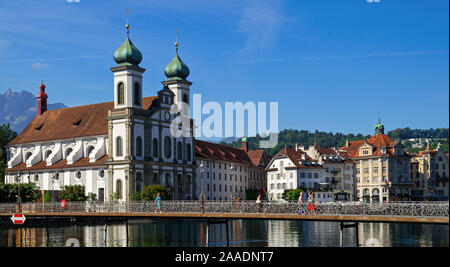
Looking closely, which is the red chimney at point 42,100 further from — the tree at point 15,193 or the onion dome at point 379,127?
the onion dome at point 379,127

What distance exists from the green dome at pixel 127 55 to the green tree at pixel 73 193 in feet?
60.1

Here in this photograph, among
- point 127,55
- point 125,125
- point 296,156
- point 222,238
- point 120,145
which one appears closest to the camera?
point 222,238

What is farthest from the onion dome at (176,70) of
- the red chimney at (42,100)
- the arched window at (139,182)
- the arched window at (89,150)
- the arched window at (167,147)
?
the red chimney at (42,100)

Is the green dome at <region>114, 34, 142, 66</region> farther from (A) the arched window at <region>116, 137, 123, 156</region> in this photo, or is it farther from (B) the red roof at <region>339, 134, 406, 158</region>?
(B) the red roof at <region>339, 134, 406, 158</region>

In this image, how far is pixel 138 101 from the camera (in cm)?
9756

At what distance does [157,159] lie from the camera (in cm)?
9838

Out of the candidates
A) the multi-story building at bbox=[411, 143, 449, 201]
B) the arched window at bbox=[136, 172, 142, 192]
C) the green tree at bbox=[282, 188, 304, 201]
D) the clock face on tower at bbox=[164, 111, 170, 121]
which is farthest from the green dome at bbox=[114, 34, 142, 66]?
the multi-story building at bbox=[411, 143, 449, 201]

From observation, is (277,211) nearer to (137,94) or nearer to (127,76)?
(127,76)

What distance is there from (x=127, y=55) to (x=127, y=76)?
2.96 metres

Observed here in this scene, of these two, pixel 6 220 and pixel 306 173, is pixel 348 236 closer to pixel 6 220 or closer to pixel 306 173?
pixel 6 220

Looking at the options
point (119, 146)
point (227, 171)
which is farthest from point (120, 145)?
point (227, 171)

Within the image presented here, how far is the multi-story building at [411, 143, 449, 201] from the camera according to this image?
148m

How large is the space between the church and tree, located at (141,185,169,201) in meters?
4.01
